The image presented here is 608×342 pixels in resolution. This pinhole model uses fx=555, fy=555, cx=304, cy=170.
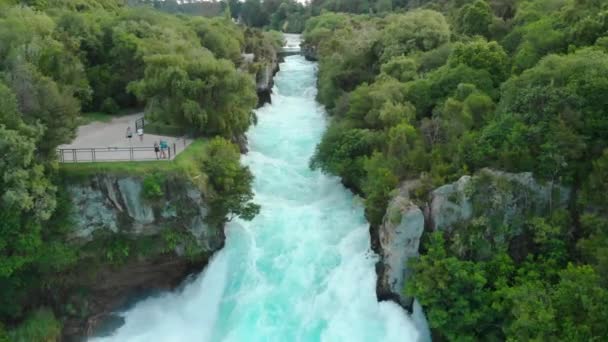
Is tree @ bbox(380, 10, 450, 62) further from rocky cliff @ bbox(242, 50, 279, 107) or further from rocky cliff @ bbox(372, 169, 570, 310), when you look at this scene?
rocky cliff @ bbox(372, 169, 570, 310)

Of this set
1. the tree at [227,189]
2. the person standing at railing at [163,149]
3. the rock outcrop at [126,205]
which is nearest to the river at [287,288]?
the tree at [227,189]

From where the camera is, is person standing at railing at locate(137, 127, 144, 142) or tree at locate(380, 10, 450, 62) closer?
person standing at railing at locate(137, 127, 144, 142)

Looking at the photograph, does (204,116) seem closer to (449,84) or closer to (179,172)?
(179,172)

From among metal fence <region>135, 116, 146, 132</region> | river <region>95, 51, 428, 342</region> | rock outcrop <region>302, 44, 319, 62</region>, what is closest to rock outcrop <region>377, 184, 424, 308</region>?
river <region>95, 51, 428, 342</region>

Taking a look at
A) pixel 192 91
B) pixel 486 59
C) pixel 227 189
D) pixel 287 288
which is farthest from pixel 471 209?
pixel 192 91

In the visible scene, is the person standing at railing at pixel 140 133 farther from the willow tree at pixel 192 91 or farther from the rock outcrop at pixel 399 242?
the rock outcrop at pixel 399 242
